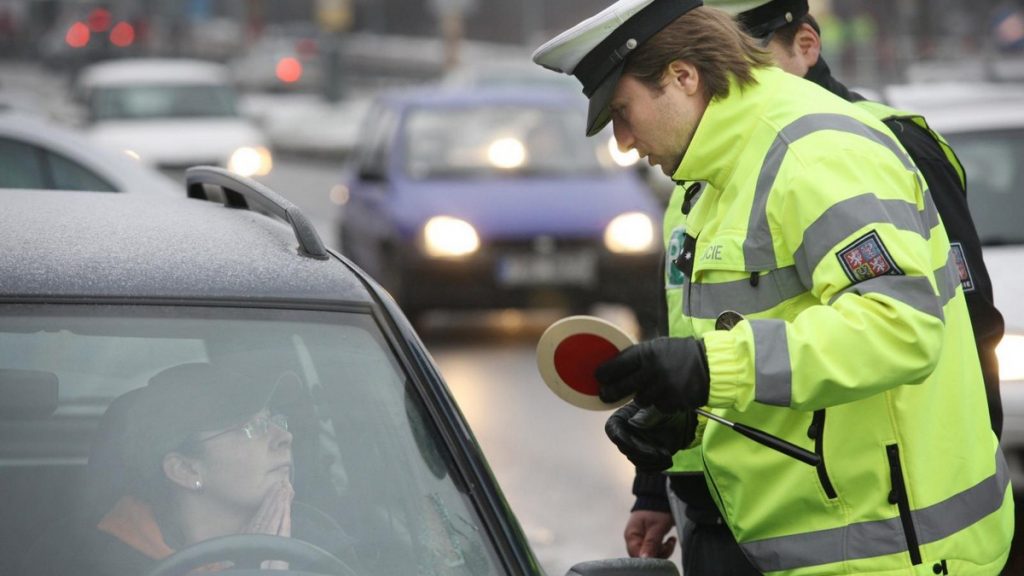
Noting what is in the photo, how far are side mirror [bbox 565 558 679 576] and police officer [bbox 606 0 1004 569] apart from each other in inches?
15.7

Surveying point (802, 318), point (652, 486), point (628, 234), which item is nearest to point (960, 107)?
point (628, 234)

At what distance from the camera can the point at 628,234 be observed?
11195 millimetres

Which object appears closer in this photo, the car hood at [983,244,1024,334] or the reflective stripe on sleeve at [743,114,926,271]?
the reflective stripe on sleeve at [743,114,926,271]

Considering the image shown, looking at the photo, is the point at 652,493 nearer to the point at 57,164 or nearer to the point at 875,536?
the point at 875,536

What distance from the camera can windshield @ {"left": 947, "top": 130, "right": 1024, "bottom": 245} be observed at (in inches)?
279

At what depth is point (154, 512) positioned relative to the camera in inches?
108

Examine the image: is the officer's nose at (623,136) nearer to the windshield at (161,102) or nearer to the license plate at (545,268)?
the license plate at (545,268)

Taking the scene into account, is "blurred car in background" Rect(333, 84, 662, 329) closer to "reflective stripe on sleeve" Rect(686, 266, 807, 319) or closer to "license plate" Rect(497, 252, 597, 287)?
"license plate" Rect(497, 252, 597, 287)

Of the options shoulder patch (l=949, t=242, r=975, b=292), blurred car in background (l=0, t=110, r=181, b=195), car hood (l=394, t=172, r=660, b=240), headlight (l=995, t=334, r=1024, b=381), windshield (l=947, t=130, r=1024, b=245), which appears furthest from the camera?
car hood (l=394, t=172, r=660, b=240)

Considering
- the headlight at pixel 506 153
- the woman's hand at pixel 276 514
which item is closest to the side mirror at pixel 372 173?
the headlight at pixel 506 153

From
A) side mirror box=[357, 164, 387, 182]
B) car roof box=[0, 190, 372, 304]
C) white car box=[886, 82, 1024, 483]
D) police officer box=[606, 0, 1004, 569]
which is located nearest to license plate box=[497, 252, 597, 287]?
side mirror box=[357, 164, 387, 182]

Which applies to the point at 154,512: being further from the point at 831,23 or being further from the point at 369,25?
the point at 369,25

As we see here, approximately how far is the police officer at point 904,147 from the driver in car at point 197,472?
792 millimetres

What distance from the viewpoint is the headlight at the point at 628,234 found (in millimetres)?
11164
